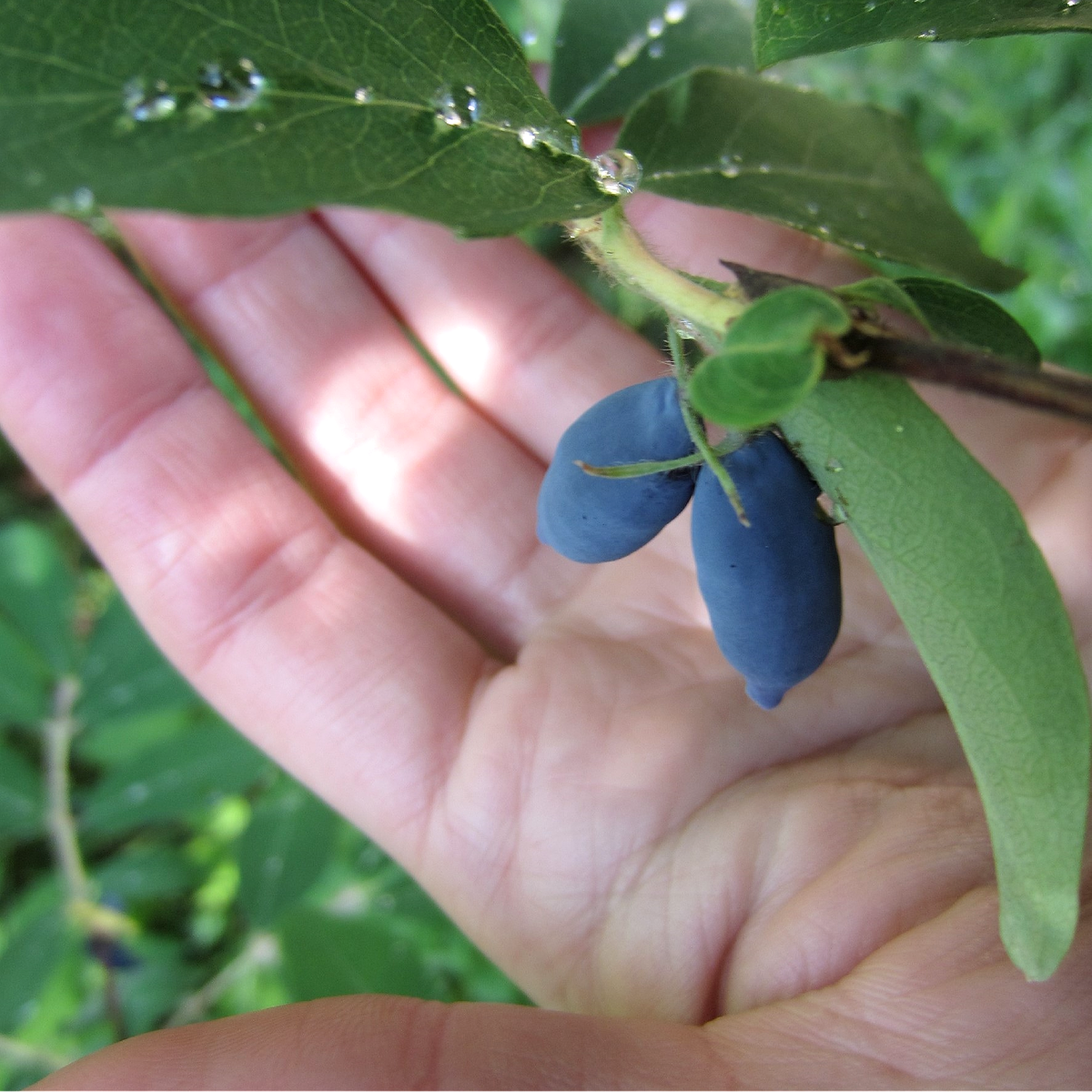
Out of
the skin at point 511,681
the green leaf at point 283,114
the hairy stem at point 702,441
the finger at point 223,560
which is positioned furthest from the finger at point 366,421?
the green leaf at point 283,114

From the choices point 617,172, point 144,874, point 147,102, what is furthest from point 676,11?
point 144,874

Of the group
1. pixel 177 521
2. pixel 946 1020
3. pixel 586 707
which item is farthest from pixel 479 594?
pixel 946 1020

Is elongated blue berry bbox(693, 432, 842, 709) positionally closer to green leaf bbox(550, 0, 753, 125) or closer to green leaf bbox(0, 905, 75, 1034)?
green leaf bbox(550, 0, 753, 125)

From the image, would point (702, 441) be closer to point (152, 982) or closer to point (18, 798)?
point (18, 798)

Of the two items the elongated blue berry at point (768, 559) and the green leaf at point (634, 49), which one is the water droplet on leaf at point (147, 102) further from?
the green leaf at point (634, 49)

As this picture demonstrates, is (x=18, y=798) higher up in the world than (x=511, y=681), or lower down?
higher up

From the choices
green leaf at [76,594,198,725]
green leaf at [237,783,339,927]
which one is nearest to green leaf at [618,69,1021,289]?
green leaf at [237,783,339,927]
